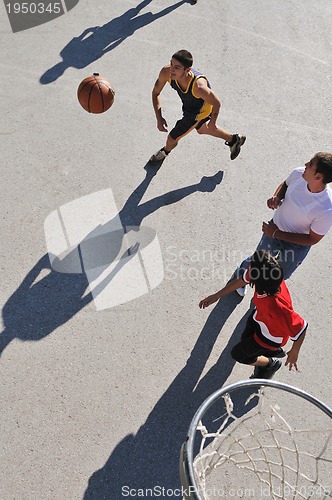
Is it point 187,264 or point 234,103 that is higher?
point 234,103

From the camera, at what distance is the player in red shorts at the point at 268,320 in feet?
14.4

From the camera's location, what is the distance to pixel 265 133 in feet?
24.6

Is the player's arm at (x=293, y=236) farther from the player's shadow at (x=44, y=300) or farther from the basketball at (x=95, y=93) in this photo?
the basketball at (x=95, y=93)

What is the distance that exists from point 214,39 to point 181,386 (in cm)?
540

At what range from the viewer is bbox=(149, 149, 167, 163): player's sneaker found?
682cm

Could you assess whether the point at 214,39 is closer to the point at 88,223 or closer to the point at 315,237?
the point at 88,223

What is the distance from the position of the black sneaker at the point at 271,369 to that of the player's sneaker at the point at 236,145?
285cm

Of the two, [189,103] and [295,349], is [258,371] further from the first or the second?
[189,103]

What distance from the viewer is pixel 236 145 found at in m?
6.96

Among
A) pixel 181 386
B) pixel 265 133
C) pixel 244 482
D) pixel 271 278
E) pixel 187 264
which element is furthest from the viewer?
pixel 265 133

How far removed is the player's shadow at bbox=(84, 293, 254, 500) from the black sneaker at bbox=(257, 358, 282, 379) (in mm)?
391

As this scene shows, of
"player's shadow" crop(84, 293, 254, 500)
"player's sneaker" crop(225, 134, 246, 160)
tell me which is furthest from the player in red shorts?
"player's sneaker" crop(225, 134, 246, 160)

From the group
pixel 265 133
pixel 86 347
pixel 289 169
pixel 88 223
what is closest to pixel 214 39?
pixel 265 133

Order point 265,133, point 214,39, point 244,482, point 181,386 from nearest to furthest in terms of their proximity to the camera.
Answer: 1. point 244,482
2. point 181,386
3. point 265,133
4. point 214,39
